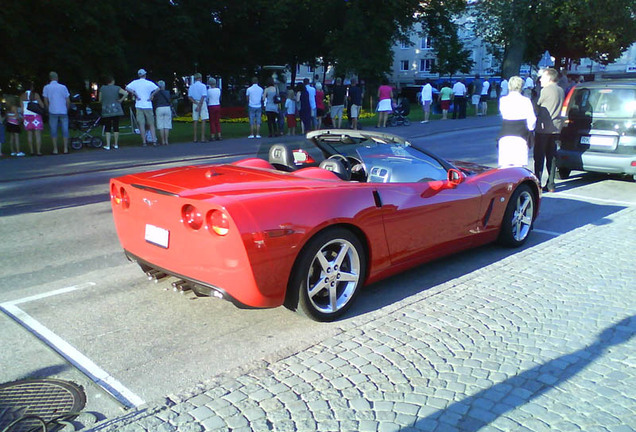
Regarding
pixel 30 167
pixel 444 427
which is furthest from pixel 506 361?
pixel 30 167

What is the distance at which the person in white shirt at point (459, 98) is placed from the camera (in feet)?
84.9

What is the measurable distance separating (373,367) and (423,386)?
335 mm

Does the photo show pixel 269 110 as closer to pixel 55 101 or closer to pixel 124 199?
pixel 55 101

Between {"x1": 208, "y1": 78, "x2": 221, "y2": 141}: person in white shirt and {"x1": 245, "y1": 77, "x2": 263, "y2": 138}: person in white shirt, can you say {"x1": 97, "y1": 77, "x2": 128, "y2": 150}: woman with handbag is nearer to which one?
{"x1": 208, "y1": 78, "x2": 221, "y2": 141}: person in white shirt

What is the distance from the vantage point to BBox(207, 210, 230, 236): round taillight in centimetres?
368

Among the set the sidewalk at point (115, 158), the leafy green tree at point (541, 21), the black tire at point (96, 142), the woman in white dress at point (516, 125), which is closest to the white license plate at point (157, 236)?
the woman in white dress at point (516, 125)

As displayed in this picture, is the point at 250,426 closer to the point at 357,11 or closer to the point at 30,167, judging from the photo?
the point at 30,167

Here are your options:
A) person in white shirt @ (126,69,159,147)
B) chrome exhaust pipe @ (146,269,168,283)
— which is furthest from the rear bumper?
person in white shirt @ (126,69,159,147)

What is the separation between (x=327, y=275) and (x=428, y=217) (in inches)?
49.6

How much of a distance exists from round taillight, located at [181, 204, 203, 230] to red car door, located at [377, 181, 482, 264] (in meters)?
1.46

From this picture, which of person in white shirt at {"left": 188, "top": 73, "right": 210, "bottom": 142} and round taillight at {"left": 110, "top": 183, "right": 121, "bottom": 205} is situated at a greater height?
person in white shirt at {"left": 188, "top": 73, "right": 210, "bottom": 142}

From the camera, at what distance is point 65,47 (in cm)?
2758

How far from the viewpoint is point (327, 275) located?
418 centimetres

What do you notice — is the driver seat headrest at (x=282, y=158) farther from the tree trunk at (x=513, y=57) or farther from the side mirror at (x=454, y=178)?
the tree trunk at (x=513, y=57)
